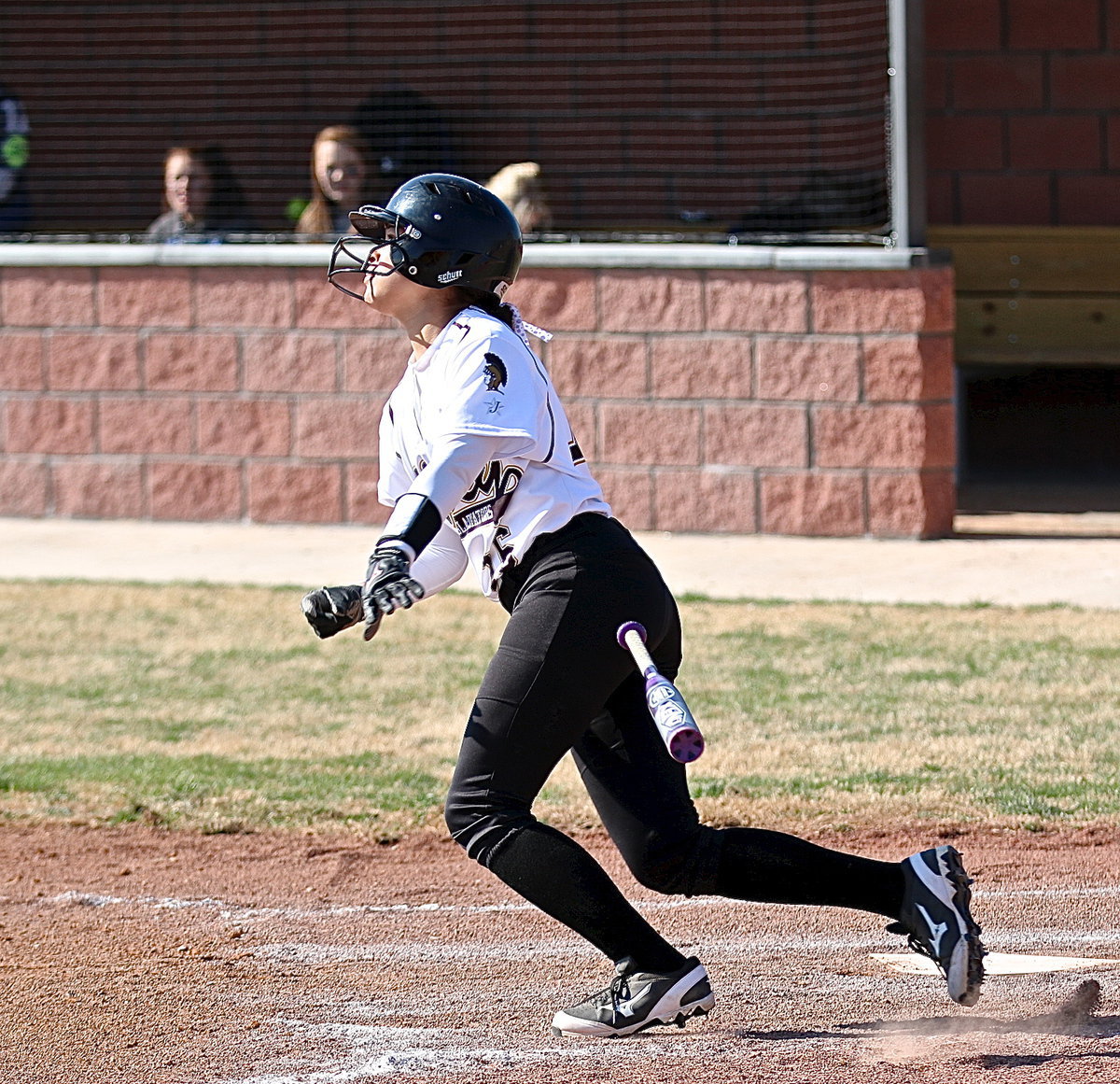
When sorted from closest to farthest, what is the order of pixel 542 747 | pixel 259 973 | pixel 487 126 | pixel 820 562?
pixel 542 747
pixel 259 973
pixel 820 562
pixel 487 126

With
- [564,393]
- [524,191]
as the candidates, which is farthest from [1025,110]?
[564,393]

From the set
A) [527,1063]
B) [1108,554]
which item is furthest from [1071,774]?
[1108,554]

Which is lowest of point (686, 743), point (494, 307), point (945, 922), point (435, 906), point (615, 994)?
point (435, 906)

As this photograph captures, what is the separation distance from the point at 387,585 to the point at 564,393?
696cm

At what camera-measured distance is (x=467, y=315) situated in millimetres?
3590

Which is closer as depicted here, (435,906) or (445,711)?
(435,906)

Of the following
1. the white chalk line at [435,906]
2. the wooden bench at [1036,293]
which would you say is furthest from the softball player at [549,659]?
the wooden bench at [1036,293]

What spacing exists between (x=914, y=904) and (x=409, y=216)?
1700 millimetres

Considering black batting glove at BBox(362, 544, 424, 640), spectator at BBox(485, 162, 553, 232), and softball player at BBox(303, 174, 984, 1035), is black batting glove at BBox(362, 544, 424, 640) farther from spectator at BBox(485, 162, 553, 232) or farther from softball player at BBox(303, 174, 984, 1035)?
spectator at BBox(485, 162, 553, 232)

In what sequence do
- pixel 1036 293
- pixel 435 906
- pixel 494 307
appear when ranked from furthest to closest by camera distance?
pixel 1036 293, pixel 435 906, pixel 494 307

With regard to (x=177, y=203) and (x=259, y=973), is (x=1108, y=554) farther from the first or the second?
(x=259, y=973)

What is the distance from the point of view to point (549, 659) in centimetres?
345

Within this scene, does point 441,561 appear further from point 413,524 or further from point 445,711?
point 445,711

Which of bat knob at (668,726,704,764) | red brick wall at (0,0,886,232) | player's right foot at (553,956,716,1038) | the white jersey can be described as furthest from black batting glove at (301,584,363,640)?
red brick wall at (0,0,886,232)
